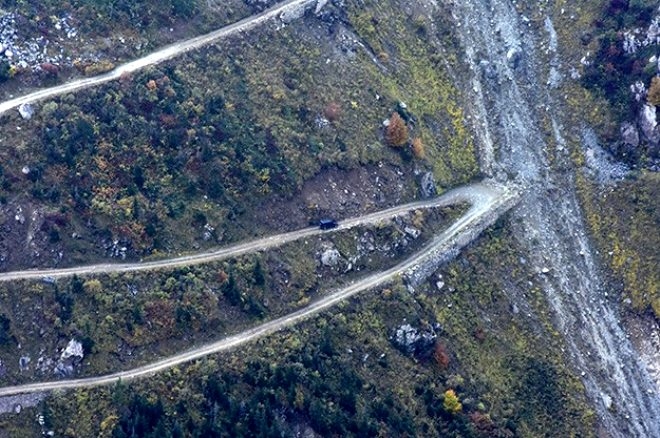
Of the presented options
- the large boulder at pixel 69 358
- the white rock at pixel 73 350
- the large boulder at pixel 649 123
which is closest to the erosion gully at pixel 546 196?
the large boulder at pixel 649 123

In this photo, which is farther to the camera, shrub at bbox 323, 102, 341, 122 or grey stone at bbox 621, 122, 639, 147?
grey stone at bbox 621, 122, 639, 147

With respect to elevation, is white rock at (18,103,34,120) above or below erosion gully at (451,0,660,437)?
below

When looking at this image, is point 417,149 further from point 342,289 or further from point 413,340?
point 413,340

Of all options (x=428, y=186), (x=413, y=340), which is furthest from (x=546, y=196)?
(x=413, y=340)

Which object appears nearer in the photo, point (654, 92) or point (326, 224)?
point (326, 224)

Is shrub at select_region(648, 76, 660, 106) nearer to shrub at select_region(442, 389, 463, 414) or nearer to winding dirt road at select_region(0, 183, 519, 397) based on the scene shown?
winding dirt road at select_region(0, 183, 519, 397)

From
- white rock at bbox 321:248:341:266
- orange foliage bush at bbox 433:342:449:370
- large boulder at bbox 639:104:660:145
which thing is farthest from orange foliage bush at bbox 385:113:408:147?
large boulder at bbox 639:104:660:145
